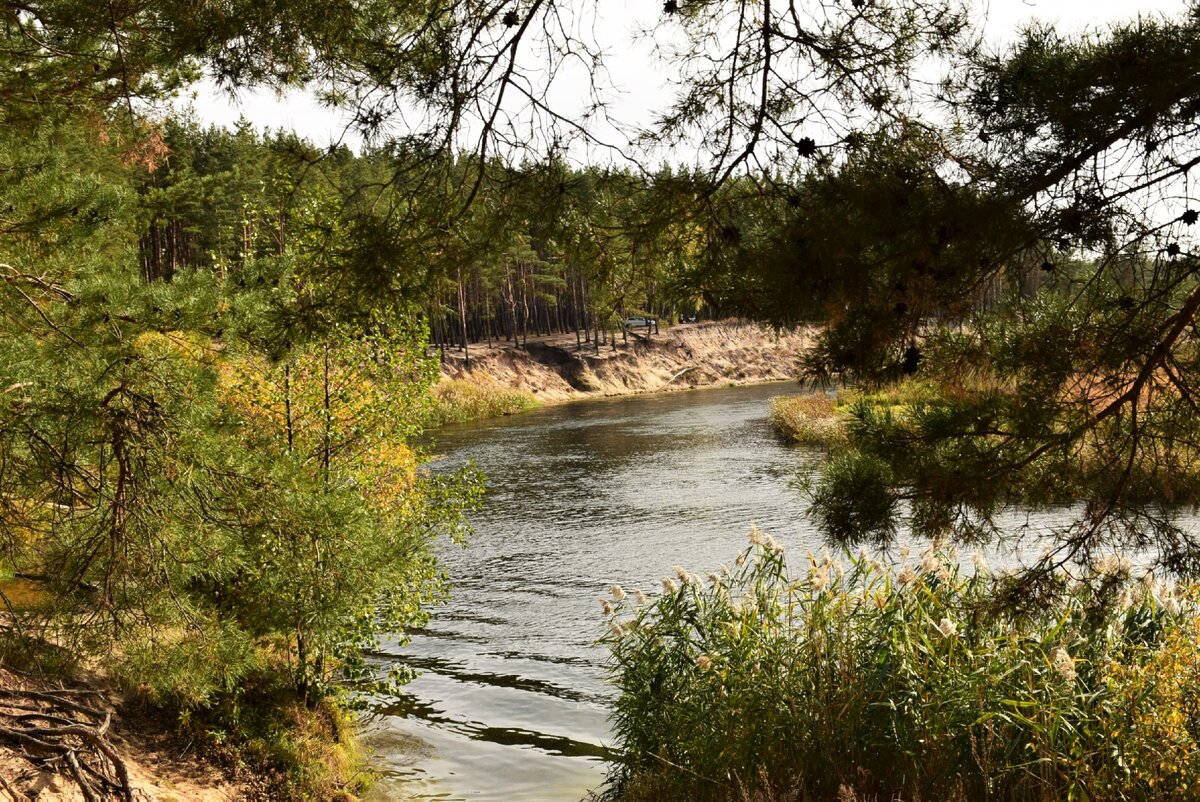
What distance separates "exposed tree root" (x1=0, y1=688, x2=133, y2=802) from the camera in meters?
6.08

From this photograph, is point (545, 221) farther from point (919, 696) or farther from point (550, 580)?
point (550, 580)

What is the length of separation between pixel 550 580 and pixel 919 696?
10.0 m

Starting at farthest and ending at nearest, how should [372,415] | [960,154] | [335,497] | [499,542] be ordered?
[499,542]
[372,415]
[335,497]
[960,154]

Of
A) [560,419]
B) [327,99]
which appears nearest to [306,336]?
[327,99]

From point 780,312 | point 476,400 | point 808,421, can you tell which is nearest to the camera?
point 780,312

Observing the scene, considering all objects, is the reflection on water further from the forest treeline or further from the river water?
the forest treeline

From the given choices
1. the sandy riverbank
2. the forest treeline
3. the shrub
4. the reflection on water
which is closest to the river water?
the reflection on water

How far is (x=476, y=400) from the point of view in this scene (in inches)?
1738

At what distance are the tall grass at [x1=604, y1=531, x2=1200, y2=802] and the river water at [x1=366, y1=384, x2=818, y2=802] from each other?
2018 millimetres

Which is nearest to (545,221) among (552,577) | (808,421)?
(552,577)

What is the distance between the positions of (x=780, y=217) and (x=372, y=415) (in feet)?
20.7

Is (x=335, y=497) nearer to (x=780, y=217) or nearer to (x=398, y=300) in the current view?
(x=398, y=300)

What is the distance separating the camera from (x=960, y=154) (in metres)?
4.60

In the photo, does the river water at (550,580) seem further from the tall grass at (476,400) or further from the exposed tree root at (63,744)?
the tall grass at (476,400)
